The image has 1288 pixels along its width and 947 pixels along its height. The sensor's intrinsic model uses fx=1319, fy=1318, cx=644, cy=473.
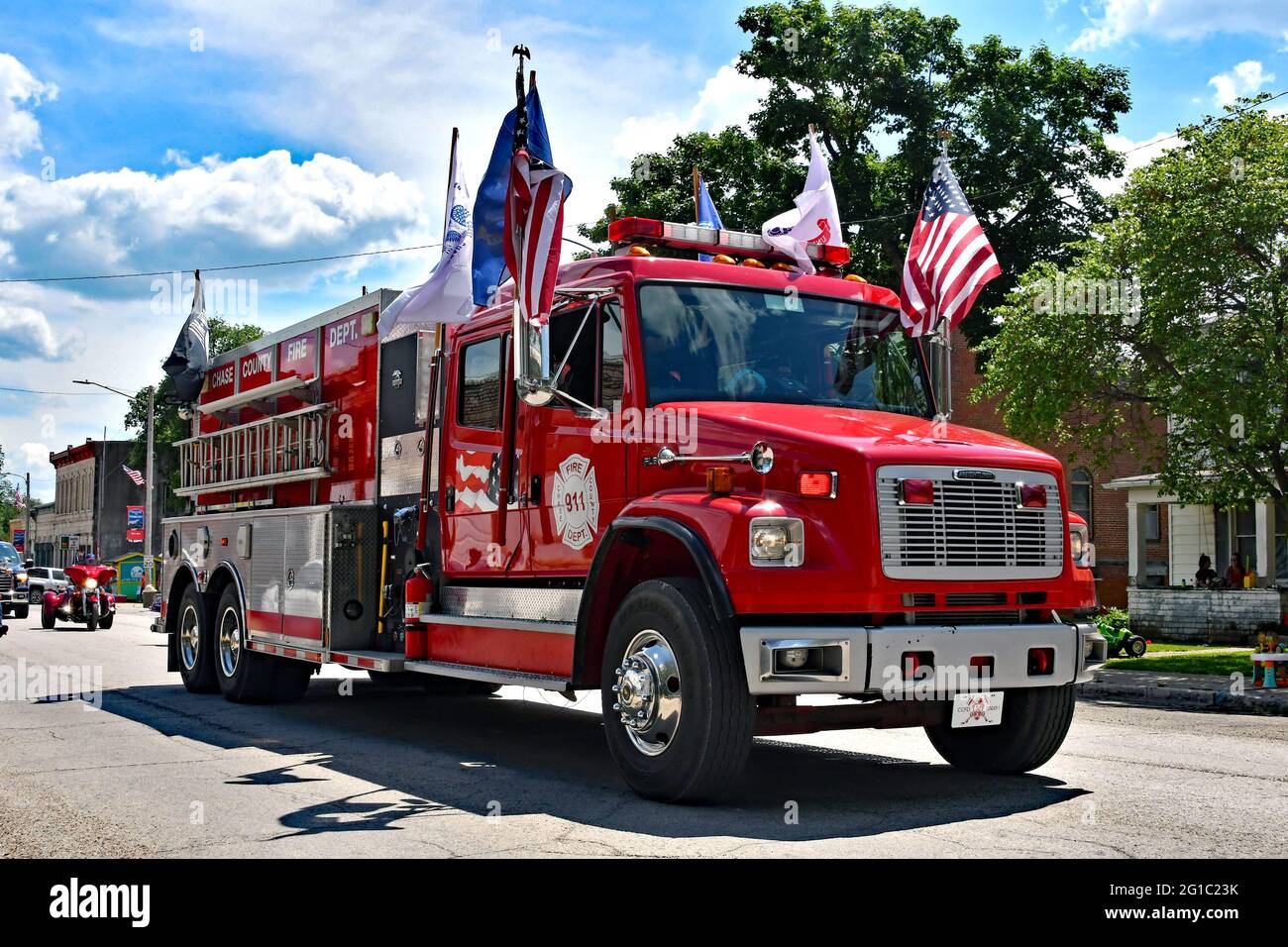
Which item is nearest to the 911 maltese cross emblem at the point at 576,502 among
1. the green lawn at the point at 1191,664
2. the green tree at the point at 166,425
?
the green lawn at the point at 1191,664

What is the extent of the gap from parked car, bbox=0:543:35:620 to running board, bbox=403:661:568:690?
25.2m

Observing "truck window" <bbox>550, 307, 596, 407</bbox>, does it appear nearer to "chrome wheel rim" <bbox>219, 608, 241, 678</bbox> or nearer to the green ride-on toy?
"chrome wheel rim" <bbox>219, 608, 241, 678</bbox>

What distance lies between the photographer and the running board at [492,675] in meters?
7.58

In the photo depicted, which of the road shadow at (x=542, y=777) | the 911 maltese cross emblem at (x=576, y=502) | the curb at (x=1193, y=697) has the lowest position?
the curb at (x=1193, y=697)

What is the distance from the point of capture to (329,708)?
39.5 ft

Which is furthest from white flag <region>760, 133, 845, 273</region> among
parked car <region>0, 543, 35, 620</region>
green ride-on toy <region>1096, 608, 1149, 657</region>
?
parked car <region>0, 543, 35, 620</region>

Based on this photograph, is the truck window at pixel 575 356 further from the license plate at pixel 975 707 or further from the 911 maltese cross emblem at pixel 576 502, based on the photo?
the license plate at pixel 975 707

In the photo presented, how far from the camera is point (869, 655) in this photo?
6246mm

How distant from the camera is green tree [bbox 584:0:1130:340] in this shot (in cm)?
2792

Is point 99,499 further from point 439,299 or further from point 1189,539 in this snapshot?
point 439,299

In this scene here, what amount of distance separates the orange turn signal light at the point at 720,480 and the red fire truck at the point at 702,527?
12 mm

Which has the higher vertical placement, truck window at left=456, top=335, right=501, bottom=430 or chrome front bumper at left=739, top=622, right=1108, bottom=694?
truck window at left=456, top=335, right=501, bottom=430
